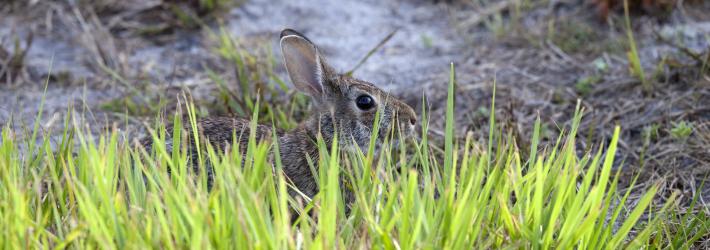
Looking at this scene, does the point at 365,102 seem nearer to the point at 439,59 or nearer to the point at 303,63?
the point at 303,63

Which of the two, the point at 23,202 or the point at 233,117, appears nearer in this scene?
the point at 23,202

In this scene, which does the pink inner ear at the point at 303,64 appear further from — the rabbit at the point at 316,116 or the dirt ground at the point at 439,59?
the dirt ground at the point at 439,59

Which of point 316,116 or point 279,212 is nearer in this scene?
point 279,212

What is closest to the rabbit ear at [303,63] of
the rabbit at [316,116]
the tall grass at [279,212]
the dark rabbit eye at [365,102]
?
the rabbit at [316,116]

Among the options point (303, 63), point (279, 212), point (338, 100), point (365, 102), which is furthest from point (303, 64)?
point (279, 212)

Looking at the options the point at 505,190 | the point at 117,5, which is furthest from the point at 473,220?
the point at 117,5

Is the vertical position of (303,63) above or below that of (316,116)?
above

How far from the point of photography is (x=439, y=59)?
19.8ft

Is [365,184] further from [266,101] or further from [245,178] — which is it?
[266,101]

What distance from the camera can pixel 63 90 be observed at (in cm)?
551

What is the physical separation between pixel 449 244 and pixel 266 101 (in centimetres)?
241

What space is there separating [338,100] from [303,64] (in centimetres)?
23

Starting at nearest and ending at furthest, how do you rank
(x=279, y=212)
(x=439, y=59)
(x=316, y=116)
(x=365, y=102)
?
1. (x=279, y=212)
2. (x=365, y=102)
3. (x=316, y=116)
4. (x=439, y=59)

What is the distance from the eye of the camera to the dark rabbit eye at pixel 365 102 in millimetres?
3990
